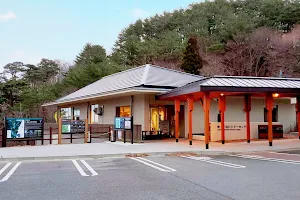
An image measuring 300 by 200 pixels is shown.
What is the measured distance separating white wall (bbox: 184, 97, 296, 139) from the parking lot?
991 centimetres

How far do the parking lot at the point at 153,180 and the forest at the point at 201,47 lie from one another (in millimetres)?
21955

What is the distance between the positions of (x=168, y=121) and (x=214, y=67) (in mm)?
15849

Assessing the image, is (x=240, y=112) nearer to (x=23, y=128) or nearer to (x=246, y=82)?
(x=246, y=82)

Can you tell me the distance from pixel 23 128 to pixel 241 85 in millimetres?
10604

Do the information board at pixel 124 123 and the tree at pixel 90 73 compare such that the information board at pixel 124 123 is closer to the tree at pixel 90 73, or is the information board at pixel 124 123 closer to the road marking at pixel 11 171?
the road marking at pixel 11 171

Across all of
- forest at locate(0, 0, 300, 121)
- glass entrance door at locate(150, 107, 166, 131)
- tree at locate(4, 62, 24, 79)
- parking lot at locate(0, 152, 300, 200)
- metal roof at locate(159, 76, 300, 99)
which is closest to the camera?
parking lot at locate(0, 152, 300, 200)

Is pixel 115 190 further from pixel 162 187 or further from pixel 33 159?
pixel 33 159

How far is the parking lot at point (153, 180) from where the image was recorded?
19.2 feet

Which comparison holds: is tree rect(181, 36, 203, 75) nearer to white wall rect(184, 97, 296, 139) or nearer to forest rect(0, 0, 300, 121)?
forest rect(0, 0, 300, 121)

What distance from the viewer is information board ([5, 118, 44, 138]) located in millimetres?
15125

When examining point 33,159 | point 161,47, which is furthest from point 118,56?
point 33,159

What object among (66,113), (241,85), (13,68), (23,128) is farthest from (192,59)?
(13,68)

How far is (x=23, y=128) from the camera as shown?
1539 cm

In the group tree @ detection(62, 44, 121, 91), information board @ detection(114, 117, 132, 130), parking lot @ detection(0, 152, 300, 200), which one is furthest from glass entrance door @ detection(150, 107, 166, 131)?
tree @ detection(62, 44, 121, 91)
